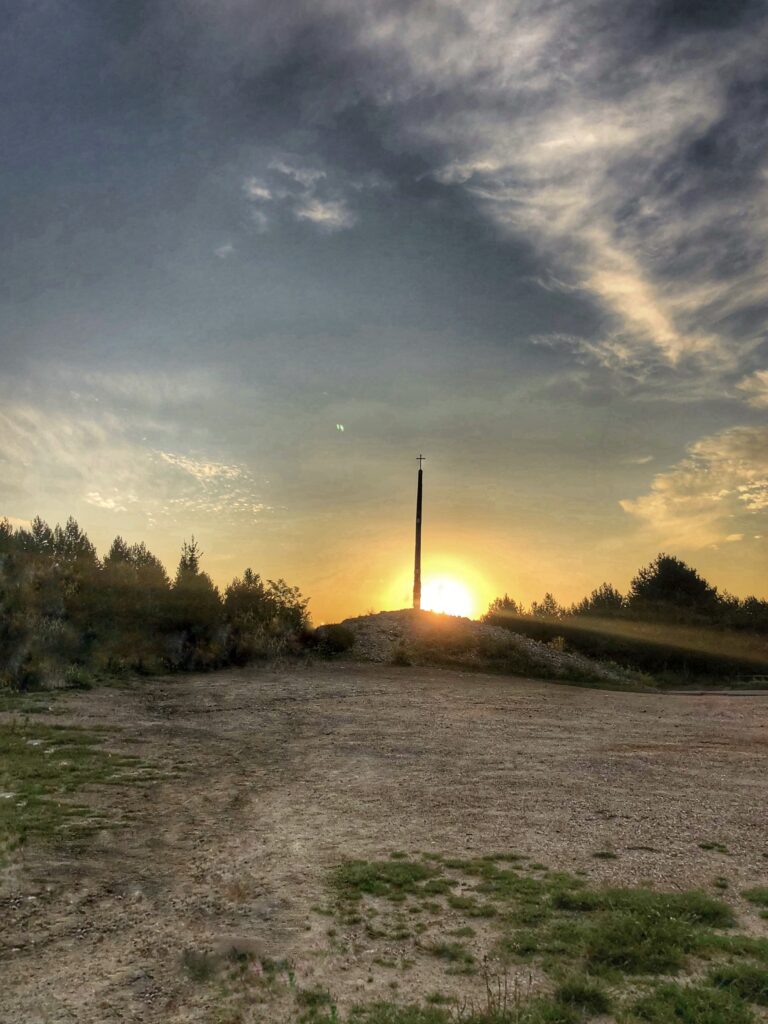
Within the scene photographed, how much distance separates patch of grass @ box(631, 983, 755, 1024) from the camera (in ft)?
18.1

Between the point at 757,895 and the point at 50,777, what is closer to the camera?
the point at 757,895

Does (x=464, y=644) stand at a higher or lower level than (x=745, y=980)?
higher

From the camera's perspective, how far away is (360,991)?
6023 millimetres

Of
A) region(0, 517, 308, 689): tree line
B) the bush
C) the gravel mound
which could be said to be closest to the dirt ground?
region(0, 517, 308, 689): tree line

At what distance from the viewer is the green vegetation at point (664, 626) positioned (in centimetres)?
3841

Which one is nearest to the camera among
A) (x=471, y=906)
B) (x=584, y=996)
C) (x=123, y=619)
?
(x=584, y=996)

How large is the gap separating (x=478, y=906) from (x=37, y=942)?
13.4 feet

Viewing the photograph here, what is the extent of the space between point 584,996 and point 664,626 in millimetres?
41583

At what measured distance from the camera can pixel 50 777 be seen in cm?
1236

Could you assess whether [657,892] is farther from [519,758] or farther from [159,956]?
[519,758]

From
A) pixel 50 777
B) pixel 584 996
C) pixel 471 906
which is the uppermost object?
pixel 50 777

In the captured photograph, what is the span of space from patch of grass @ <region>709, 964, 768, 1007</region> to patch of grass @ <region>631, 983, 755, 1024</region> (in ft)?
0.47

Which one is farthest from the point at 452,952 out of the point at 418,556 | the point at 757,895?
the point at 418,556

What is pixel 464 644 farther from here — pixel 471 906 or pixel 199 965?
pixel 199 965
